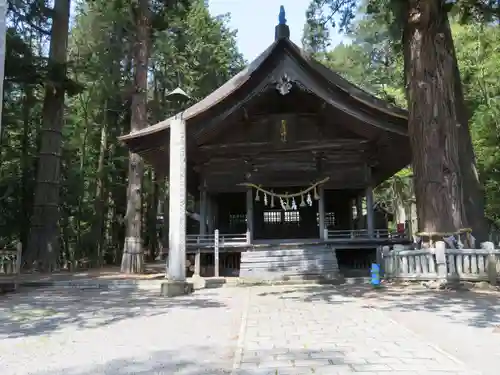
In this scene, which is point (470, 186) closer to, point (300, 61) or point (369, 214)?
point (369, 214)

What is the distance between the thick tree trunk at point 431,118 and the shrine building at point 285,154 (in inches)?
81.8

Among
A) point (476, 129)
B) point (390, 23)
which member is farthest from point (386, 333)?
point (476, 129)

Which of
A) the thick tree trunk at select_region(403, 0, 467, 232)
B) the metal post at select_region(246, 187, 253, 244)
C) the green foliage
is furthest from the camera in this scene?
the green foliage

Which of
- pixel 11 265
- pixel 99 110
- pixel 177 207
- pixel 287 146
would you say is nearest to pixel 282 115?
pixel 287 146

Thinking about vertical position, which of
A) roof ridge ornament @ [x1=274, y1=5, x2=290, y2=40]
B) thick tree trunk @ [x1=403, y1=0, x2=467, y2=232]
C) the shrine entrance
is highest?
roof ridge ornament @ [x1=274, y1=5, x2=290, y2=40]

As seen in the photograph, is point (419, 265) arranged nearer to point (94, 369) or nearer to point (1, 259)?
point (94, 369)

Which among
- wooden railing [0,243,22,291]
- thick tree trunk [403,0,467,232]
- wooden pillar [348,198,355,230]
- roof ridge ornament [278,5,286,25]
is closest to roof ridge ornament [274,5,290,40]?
roof ridge ornament [278,5,286,25]

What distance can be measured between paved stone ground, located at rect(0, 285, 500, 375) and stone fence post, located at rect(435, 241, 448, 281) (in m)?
0.87

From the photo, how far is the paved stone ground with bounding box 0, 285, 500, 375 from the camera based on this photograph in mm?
4207

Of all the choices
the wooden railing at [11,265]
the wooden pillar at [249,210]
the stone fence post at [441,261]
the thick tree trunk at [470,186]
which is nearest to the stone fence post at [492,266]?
the stone fence post at [441,261]

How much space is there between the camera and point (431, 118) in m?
10.9

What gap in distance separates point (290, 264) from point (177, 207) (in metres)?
4.35

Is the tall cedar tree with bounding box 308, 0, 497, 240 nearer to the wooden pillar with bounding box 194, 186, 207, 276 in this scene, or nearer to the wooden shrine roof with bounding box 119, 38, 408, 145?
the wooden shrine roof with bounding box 119, 38, 408, 145

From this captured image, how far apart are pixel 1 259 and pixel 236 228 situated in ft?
29.1
